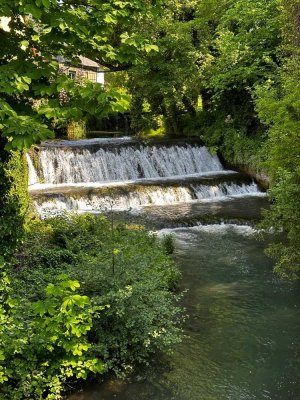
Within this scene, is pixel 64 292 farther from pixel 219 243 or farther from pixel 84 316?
pixel 219 243

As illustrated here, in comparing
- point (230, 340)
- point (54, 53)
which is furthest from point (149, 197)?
point (54, 53)

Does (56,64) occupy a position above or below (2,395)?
above

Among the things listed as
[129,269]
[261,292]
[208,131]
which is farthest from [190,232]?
[208,131]

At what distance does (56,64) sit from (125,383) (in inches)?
158

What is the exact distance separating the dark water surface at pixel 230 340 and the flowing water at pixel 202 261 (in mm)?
14

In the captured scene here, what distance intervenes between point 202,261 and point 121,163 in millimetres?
9370

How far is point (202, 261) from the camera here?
10789mm

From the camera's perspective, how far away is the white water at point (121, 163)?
18438 mm

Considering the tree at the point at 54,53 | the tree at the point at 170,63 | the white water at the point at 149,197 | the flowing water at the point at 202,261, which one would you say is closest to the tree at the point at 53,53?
the tree at the point at 54,53

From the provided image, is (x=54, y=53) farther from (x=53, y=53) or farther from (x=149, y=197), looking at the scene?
(x=149, y=197)

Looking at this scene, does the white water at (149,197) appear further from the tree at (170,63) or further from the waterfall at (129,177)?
the tree at (170,63)

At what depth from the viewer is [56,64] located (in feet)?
17.3

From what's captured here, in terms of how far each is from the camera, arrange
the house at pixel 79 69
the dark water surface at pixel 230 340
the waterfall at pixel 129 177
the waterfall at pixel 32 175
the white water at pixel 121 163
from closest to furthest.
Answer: the dark water surface at pixel 230 340 → the house at pixel 79 69 → the waterfall at pixel 129 177 → the waterfall at pixel 32 175 → the white water at pixel 121 163

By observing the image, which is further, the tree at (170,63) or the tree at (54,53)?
the tree at (170,63)
